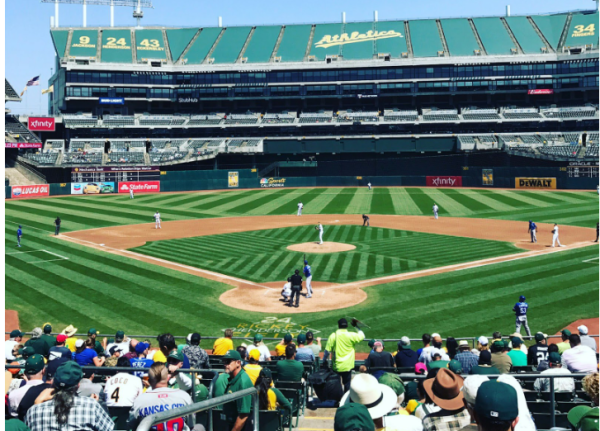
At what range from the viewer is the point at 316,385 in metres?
10.2

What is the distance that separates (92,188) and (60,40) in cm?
3715

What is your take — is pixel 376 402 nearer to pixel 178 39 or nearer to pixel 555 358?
pixel 555 358

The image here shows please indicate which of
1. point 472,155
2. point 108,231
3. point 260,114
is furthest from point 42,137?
point 472,155

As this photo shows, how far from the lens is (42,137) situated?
89.2 meters

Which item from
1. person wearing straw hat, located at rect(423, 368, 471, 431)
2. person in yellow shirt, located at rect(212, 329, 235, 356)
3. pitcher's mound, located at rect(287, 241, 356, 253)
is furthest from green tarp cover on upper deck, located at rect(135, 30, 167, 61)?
person wearing straw hat, located at rect(423, 368, 471, 431)

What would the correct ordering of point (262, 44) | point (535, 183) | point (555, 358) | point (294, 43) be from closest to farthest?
point (555, 358) → point (535, 183) → point (294, 43) → point (262, 44)

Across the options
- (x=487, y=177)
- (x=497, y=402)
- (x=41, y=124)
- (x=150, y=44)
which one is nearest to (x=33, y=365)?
(x=497, y=402)

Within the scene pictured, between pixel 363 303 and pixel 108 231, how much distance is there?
1055 inches

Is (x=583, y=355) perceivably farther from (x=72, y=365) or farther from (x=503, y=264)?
(x=503, y=264)

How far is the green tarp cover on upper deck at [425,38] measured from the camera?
305 ft

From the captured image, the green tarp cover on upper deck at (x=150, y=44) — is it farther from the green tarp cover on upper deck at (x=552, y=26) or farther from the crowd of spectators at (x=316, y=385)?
the crowd of spectators at (x=316, y=385)

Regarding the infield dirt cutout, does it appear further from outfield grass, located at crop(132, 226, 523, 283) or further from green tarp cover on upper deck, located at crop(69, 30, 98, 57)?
green tarp cover on upper deck, located at crop(69, 30, 98, 57)

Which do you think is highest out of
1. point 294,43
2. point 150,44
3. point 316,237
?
point 294,43

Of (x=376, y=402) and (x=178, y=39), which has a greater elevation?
(x=178, y=39)
